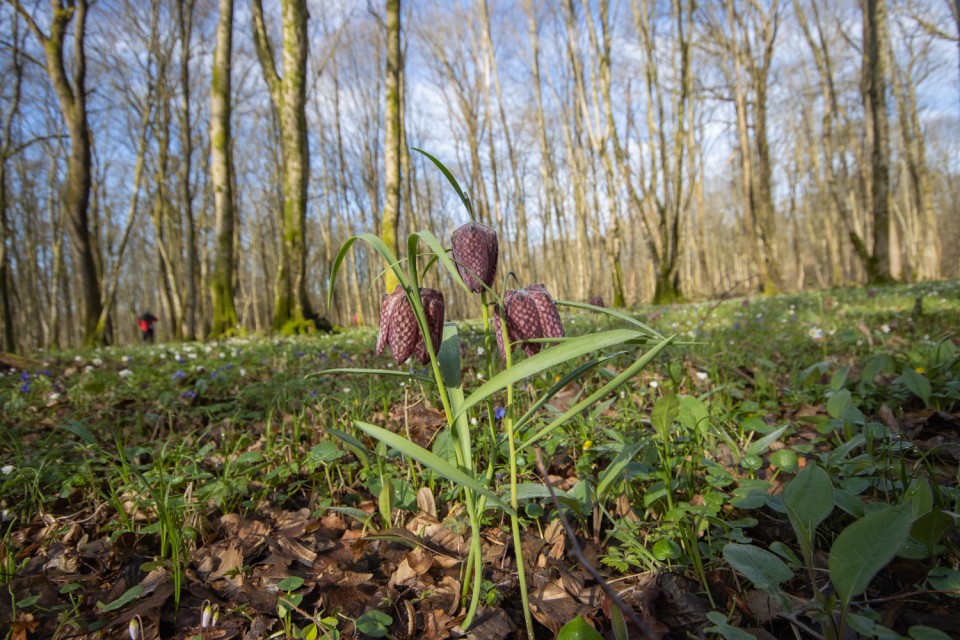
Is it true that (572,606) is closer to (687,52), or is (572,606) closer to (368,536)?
(368,536)

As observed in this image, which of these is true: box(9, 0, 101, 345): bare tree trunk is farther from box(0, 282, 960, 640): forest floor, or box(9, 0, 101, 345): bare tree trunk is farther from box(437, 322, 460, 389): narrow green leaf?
box(437, 322, 460, 389): narrow green leaf

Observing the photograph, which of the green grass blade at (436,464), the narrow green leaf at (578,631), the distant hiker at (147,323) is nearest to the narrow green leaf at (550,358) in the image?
the green grass blade at (436,464)

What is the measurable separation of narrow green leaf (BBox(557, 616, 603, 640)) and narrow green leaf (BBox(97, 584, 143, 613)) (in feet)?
2.82

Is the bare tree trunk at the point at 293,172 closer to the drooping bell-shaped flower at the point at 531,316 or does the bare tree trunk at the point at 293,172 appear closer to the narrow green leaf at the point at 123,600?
the narrow green leaf at the point at 123,600

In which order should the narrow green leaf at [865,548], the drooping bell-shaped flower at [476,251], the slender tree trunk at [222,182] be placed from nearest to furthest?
1. the narrow green leaf at [865,548]
2. the drooping bell-shaped flower at [476,251]
3. the slender tree trunk at [222,182]

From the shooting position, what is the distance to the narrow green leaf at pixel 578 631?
694mm

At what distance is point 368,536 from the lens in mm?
1006

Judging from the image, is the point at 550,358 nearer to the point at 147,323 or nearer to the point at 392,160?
the point at 392,160

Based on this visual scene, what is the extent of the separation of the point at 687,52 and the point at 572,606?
1140 centimetres

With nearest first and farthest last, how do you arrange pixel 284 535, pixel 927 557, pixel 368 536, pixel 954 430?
pixel 927 557 < pixel 368 536 < pixel 284 535 < pixel 954 430

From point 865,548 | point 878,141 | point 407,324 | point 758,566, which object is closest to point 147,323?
point 407,324

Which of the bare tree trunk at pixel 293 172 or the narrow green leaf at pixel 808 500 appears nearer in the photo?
the narrow green leaf at pixel 808 500

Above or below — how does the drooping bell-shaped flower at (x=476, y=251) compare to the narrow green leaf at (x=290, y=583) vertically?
Answer: above

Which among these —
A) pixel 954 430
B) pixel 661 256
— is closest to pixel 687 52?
pixel 661 256
